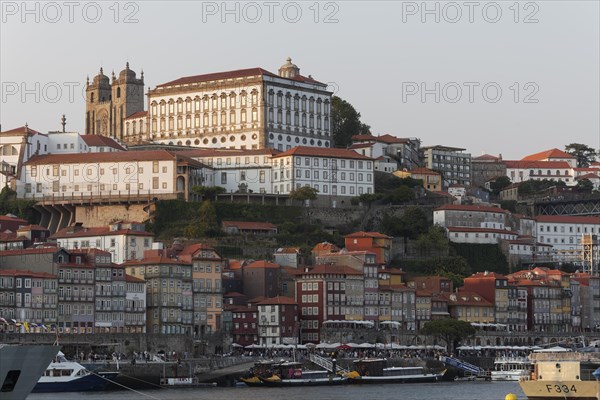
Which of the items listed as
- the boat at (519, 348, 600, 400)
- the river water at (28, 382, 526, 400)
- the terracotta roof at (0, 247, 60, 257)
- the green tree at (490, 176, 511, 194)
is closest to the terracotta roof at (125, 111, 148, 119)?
the green tree at (490, 176, 511, 194)

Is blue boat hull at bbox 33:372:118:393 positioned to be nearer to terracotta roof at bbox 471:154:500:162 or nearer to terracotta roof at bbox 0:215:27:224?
terracotta roof at bbox 0:215:27:224

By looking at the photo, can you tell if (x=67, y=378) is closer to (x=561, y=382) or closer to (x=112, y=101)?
(x=561, y=382)

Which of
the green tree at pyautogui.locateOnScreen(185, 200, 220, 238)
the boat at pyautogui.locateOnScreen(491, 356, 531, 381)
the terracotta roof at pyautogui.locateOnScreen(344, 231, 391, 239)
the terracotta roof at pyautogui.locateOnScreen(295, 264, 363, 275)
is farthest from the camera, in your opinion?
the terracotta roof at pyautogui.locateOnScreen(344, 231, 391, 239)

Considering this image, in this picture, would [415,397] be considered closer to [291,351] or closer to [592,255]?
[291,351]

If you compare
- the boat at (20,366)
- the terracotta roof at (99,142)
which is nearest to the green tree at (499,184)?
the terracotta roof at (99,142)

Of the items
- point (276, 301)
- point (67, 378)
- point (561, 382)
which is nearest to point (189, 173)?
point (276, 301)

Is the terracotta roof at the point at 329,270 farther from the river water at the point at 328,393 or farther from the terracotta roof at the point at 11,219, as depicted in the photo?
the terracotta roof at the point at 11,219

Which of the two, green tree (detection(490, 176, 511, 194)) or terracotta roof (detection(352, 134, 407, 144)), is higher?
terracotta roof (detection(352, 134, 407, 144))

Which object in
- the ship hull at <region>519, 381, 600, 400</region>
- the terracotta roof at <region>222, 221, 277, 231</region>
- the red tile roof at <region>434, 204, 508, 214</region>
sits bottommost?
the ship hull at <region>519, 381, 600, 400</region>

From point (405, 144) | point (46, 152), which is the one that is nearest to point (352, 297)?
point (46, 152)
